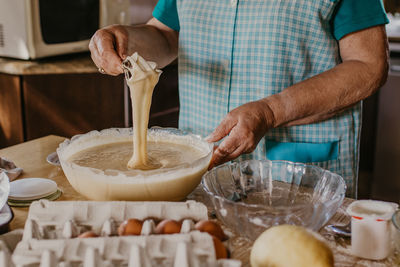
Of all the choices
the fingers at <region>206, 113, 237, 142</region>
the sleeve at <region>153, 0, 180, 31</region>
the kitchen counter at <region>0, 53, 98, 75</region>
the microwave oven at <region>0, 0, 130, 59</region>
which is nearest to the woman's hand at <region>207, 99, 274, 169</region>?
the fingers at <region>206, 113, 237, 142</region>

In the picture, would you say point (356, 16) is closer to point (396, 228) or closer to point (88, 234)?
point (396, 228)

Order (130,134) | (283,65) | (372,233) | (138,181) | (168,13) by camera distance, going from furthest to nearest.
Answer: (168,13) < (283,65) < (130,134) < (138,181) < (372,233)

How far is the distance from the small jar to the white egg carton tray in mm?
284

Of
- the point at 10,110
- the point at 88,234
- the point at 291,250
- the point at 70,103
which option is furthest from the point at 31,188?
the point at 70,103

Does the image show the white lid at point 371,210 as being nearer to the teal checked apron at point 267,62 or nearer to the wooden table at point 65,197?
the wooden table at point 65,197

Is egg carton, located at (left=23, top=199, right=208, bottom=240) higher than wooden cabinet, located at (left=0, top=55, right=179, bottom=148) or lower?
higher

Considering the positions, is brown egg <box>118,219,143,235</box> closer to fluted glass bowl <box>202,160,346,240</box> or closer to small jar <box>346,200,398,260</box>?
fluted glass bowl <box>202,160,346,240</box>

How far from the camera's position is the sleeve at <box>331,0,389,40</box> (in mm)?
1481

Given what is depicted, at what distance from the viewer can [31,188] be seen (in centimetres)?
122

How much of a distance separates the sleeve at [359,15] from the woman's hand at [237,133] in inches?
17.2

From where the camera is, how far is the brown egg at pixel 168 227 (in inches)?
35.2

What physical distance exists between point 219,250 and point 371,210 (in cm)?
33

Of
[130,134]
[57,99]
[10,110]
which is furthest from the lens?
[57,99]

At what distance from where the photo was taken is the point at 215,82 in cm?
170
